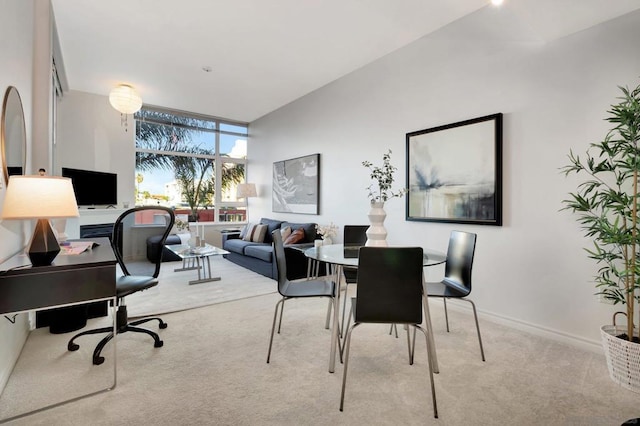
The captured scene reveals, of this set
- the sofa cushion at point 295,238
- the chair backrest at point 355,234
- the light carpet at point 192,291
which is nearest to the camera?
the chair backrest at point 355,234

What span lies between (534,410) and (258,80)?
4888 millimetres

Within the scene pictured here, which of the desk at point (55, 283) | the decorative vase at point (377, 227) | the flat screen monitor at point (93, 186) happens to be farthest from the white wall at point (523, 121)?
the flat screen monitor at point (93, 186)

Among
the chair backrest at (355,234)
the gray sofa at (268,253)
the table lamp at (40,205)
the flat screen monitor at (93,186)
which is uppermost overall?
the flat screen monitor at (93,186)

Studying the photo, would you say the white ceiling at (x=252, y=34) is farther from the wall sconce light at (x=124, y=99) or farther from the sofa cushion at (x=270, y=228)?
the sofa cushion at (x=270, y=228)

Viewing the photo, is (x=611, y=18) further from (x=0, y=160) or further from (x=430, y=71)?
(x=0, y=160)

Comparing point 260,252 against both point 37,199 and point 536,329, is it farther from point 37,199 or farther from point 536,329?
point 536,329

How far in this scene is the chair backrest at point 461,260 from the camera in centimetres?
235

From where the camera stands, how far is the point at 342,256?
7.47 feet

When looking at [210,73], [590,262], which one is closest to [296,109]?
[210,73]

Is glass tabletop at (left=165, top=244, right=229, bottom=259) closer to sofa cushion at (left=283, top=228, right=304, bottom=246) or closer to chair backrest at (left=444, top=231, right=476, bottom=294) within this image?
sofa cushion at (left=283, top=228, right=304, bottom=246)

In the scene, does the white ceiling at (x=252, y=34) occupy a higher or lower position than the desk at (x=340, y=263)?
higher

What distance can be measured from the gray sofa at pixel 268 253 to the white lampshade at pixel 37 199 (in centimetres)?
230

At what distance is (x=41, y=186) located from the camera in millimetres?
1659

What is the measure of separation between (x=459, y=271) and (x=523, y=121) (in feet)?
4.77
